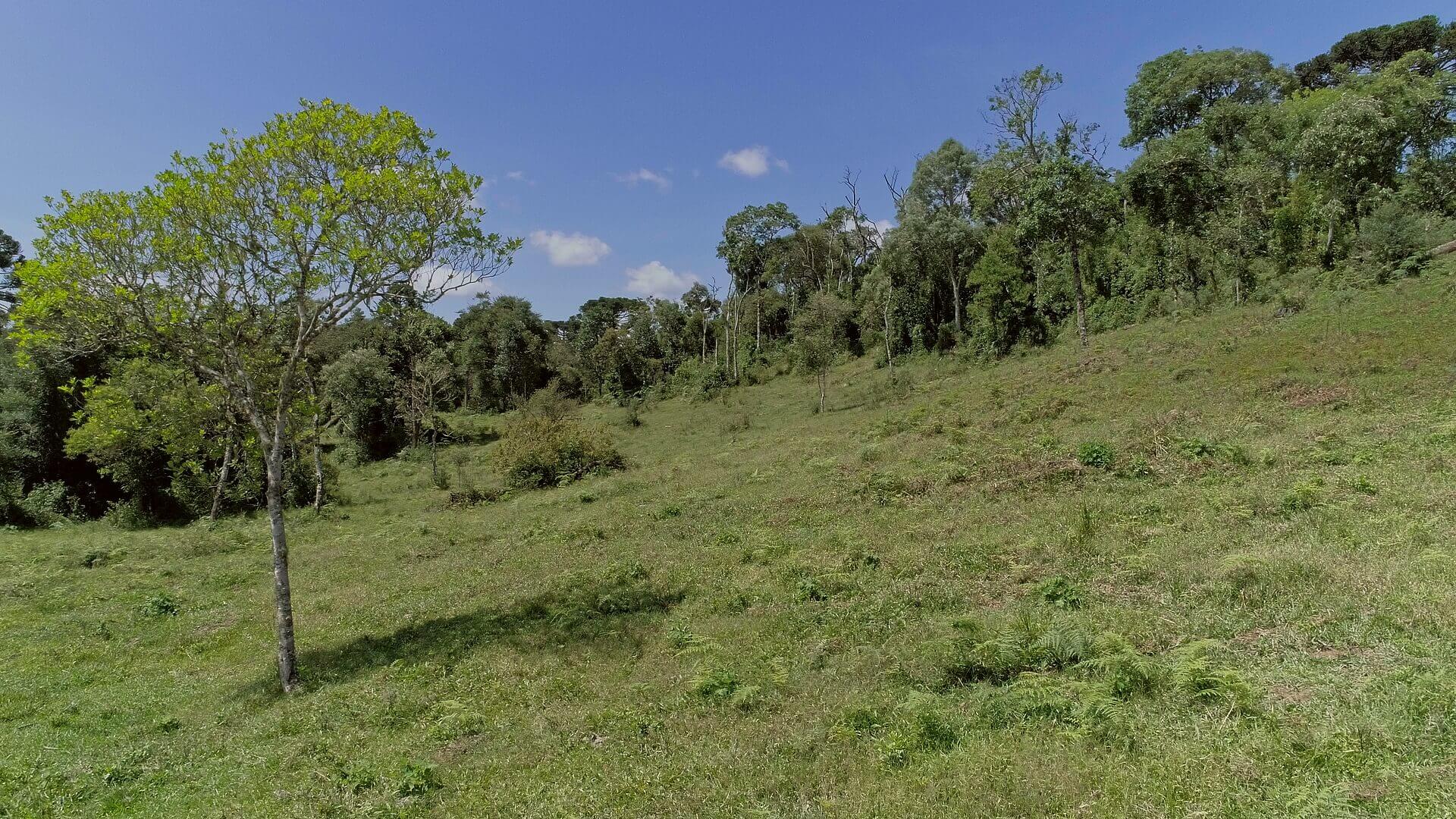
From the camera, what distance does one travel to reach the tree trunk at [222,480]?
35.0 m

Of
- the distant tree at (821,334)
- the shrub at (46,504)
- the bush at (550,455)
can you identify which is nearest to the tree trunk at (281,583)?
the bush at (550,455)

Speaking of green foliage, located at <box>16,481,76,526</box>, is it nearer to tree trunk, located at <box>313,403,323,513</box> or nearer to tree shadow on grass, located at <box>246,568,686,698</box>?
tree trunk, located at <box>313,403,323,513</box>

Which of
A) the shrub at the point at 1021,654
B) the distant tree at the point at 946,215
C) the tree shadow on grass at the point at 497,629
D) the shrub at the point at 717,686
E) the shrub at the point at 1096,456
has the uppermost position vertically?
the distant tree at the point at 946,215

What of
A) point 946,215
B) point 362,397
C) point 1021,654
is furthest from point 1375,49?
point 362,397

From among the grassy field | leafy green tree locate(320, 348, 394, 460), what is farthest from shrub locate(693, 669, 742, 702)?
leafy green tree locate(320, 348, 394, 460)

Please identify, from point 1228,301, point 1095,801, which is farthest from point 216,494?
point 1228,301

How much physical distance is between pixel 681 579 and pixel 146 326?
12943 millimetres

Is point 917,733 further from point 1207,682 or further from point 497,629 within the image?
point 497,629

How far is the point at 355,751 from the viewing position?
9508 mm

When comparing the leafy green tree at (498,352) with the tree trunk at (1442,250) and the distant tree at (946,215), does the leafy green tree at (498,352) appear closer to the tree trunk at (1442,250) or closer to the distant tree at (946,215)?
the distant tree at (946,215)

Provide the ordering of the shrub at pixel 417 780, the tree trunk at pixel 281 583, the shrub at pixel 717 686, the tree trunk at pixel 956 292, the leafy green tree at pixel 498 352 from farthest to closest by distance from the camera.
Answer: the leafy green tree at pixel 498 352
the tree trunk at pixel 956 292
the tree trunk at pixel 281 583
the shrub at pixel 717 686
the shrub at pixel 417 780

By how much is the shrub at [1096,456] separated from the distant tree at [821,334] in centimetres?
3160

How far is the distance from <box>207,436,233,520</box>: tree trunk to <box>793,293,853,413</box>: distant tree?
3863 centimetres

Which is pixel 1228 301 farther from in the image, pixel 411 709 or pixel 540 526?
pixel 411 709
